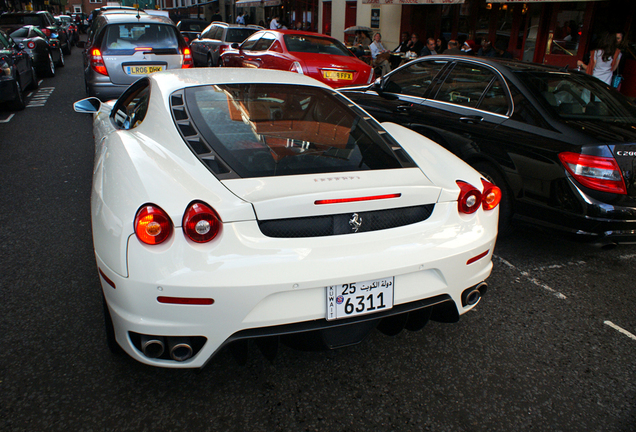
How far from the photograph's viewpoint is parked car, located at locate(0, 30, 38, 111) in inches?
315

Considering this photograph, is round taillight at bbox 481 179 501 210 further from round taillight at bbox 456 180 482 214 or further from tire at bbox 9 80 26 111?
tire at bbox 9 80 26 111

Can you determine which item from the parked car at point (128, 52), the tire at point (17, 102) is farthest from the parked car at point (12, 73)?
the parked car at point (128, 52)

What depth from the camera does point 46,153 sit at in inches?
241

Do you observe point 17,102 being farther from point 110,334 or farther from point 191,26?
point 191,26

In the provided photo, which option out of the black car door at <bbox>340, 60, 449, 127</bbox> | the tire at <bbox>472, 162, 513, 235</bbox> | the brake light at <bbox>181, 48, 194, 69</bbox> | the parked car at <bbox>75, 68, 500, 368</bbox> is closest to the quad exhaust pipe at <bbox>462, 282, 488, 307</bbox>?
the parked car at <bbox>75, 68, 500, 368</bbox>

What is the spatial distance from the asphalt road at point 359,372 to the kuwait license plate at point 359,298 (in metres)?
0.46

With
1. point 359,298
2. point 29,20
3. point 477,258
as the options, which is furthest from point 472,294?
point 29,20

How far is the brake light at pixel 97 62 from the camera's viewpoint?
7.38m

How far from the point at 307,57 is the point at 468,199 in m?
6.32

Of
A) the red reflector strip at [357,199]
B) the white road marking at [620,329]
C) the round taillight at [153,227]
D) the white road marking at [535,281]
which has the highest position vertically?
the red reflector strip at [357,199]

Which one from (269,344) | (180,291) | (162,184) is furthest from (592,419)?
(162,184)

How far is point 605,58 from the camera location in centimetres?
790

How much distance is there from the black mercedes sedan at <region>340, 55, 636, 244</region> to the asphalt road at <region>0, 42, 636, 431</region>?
0.51 m

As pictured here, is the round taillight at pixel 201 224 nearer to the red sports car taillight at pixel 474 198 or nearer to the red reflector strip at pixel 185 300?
the red reflector strip at pixel 185 300
